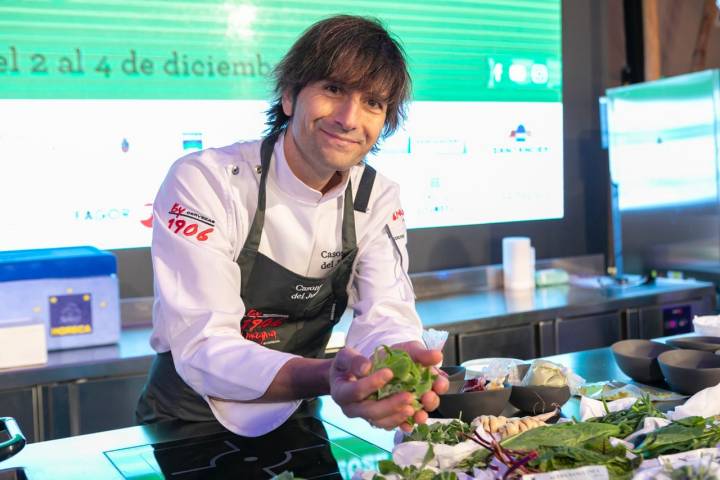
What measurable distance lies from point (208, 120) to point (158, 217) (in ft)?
5.35

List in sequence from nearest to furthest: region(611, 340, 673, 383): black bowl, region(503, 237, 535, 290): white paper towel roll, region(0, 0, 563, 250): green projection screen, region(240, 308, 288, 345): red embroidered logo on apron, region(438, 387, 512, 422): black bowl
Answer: region(438, 387, 512, 422): black bowl → region(611, 340, 673, 383): black bowl → region(240, 308, 288, 345): red embroidered logo on apron → region(0, 0, 563, 250): green projection screen → region(503, 237, 535, 290): white paper towel roll

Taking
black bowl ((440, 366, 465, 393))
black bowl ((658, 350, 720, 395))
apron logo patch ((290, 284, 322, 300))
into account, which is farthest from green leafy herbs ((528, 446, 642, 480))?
apron logo patch ((290, 284, 322, 300))

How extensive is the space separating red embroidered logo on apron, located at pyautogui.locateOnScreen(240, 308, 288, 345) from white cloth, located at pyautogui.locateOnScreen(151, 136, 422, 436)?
0.13 meters

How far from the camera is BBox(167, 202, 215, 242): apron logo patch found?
5.91 ft

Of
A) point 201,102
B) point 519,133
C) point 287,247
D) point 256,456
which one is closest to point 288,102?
point 287,247

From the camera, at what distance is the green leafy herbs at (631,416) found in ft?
4.65

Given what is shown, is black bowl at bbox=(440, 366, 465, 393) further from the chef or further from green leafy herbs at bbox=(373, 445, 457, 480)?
green leafy herbs at bbox=(373, 445, 457, 480)

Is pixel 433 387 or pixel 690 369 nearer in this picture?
pixel 433 387

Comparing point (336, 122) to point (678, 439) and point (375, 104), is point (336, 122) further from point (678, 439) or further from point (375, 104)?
point (678, 439)

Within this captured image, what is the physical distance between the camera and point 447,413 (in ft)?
5.25

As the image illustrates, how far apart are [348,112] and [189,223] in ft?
1.34

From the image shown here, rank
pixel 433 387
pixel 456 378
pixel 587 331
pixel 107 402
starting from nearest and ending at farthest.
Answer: pixel 433 387 < pixel 456 378 < pixel 107 402 < pixel 587 331

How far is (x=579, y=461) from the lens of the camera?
4.10ft

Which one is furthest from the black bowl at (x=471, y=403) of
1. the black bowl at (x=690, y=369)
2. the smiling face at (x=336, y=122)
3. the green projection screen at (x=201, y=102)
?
the green projection screen at (x=201, y=102)
